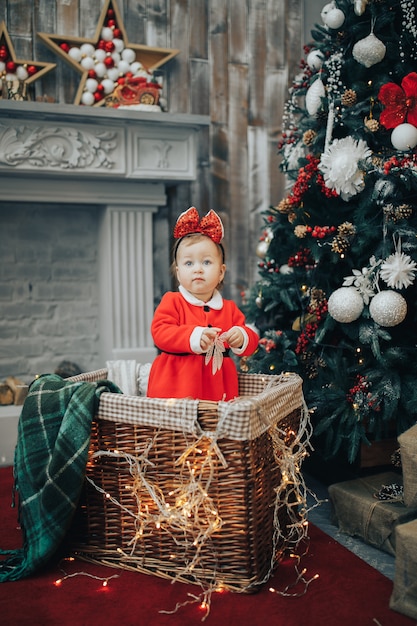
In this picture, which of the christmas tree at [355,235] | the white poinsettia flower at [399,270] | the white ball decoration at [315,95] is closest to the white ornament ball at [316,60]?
the christmas tree at [355,235]

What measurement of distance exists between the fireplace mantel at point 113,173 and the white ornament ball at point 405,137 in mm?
1167

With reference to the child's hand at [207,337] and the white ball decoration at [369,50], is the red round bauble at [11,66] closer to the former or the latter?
the white ball decoration at [369,50]

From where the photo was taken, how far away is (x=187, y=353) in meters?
1.86

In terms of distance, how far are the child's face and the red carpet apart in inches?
33.0

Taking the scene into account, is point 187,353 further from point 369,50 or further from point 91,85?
point 91,85

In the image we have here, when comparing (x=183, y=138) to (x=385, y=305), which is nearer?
(x=385, y=305)

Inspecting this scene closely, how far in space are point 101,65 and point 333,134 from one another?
1295 mm

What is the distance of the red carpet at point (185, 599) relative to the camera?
1464 millimetres

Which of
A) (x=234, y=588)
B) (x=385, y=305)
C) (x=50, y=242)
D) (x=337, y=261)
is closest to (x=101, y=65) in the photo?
(x=50, y=242)

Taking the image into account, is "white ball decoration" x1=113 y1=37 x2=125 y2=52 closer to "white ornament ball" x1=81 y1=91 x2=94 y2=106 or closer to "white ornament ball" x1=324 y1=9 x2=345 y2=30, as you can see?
"white ornament ball" x1=81 y1=91 x2=94 y2=106

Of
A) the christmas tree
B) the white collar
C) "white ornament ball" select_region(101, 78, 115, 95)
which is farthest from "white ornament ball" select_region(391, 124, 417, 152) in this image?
"white ornament ball" select_region(101, 78, 115, 95)

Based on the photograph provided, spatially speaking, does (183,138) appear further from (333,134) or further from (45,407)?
(45,407)

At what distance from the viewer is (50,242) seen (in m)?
3.21

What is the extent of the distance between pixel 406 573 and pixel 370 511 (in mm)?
390
